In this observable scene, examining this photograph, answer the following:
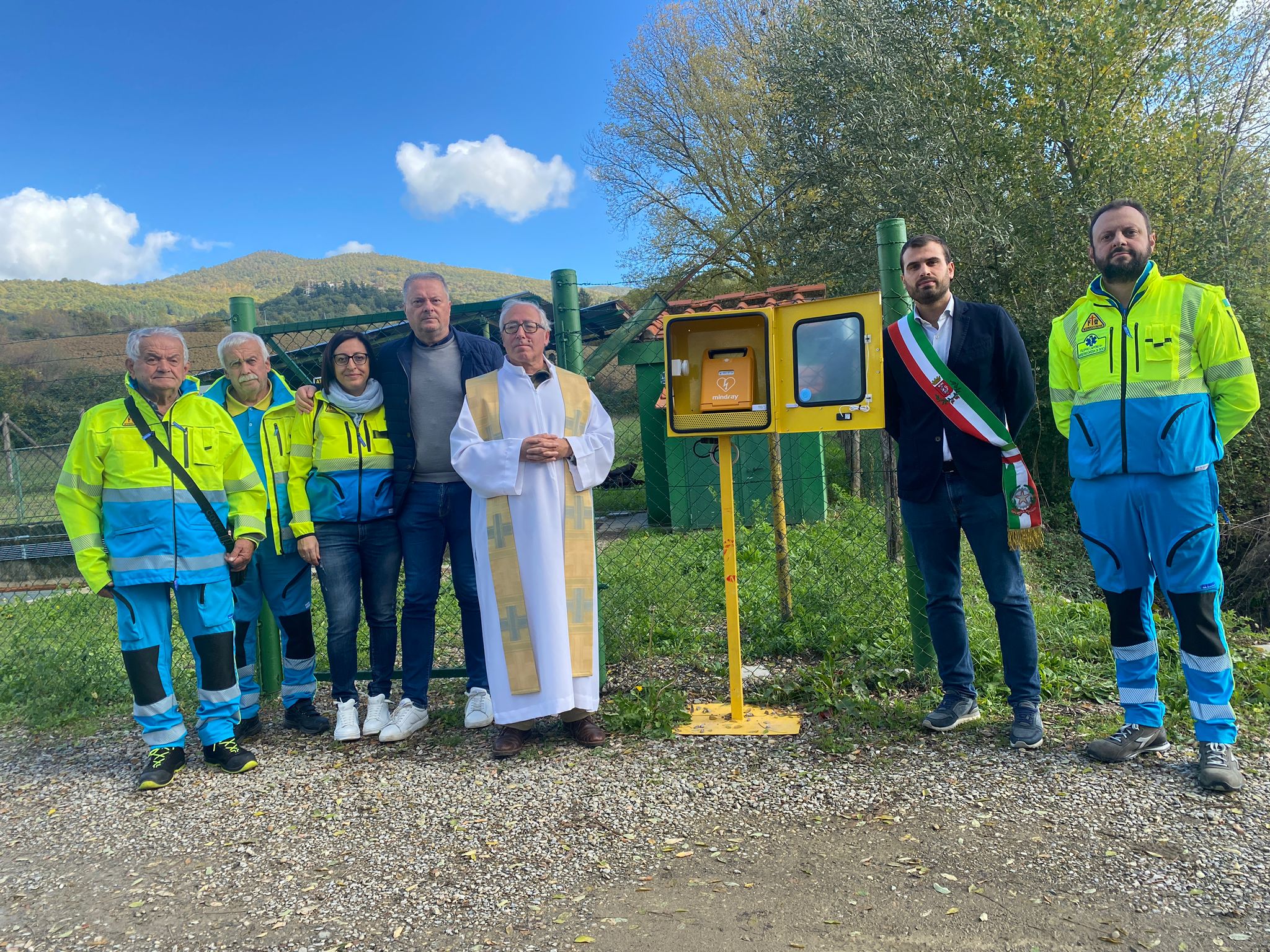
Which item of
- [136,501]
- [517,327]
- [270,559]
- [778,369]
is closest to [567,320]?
[517,327]

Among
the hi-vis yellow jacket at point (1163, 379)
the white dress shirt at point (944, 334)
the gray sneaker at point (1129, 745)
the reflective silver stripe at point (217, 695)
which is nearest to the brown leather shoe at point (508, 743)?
the reflective silver stripe at point (217, 695)

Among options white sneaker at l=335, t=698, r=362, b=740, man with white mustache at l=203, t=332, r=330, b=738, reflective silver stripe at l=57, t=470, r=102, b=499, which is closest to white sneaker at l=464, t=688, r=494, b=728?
white sneaker at l=335, t=698, r=362, b=740

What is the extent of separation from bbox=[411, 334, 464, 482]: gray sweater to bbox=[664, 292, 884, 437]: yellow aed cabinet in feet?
3.57

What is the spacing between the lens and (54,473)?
11234 mm

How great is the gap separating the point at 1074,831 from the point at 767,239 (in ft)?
49.7

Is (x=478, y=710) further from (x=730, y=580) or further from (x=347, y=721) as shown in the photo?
(x=730, y=580)

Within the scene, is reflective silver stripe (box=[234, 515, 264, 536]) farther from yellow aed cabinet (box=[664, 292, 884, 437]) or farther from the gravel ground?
yellow aed cabinet (box=[664, 292, 884, 437])

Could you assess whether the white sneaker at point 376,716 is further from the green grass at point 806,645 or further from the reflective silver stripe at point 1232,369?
the reflective silver stripe at point 1232,369

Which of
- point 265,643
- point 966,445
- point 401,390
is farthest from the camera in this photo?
point 265,643

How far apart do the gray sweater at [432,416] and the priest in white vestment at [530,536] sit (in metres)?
0.20

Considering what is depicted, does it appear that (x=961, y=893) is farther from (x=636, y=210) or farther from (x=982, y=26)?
(x=636, y=210)

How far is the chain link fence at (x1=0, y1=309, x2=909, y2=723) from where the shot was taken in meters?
4.96

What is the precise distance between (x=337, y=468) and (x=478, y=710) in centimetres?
140

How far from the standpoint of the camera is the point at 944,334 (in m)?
3.61
